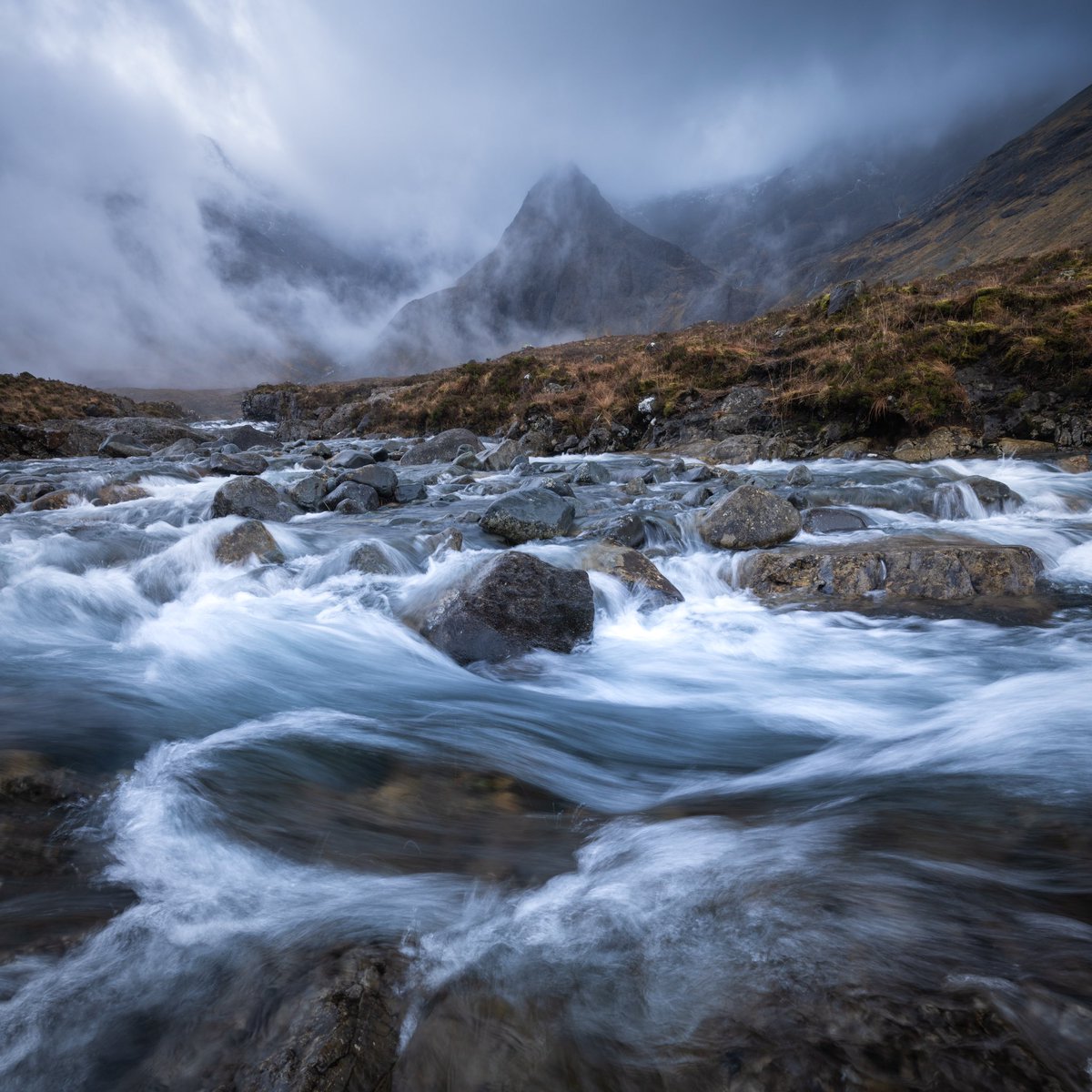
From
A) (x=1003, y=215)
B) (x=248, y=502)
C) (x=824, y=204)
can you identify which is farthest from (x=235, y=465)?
(x=824, y=204)

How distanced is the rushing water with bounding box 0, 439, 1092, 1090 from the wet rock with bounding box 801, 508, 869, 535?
213 cm

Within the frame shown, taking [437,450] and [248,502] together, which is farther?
[437,450]

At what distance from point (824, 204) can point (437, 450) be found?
204440 millimetres

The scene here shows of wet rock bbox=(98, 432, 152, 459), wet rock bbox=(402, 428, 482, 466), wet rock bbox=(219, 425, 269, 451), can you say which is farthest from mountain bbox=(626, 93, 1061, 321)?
wet rock bbox=(98, 432, 152, 459)

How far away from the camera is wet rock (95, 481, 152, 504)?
1037 cm

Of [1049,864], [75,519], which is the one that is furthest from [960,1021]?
[75,519]

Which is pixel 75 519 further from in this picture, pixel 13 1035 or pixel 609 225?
pixel 609 225

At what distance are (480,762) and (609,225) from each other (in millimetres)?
152322

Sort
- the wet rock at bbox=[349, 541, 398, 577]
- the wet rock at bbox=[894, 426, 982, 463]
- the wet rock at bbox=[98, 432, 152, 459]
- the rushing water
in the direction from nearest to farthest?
the rushing water < the wet rock at bbox=[349, 541, 398, 577] < the wet rock at bbox=[894, 426, 982, 463] < the wet rock at bbox=[98, 432, 152, 459]

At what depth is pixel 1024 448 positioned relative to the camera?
438 inches

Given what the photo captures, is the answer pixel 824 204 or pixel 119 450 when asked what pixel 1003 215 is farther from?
pixel 824 204

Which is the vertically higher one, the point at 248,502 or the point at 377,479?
the point at 377,479

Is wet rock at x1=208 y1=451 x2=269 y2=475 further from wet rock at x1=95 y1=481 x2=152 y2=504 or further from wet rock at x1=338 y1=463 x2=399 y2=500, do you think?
wet rock at x1=338 y1=463 x2=399 y2=500

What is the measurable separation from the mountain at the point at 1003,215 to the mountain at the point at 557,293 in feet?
93.1
